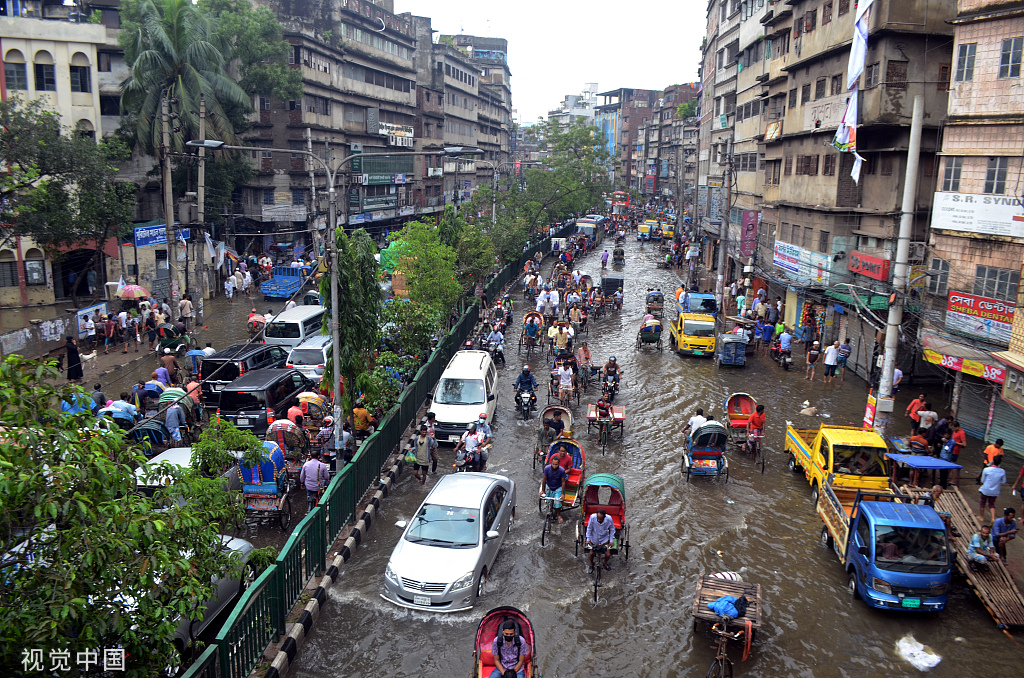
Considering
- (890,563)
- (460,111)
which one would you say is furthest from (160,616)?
(460,111)

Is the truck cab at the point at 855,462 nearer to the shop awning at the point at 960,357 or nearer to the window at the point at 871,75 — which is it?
the shop awning at the point at 960,357

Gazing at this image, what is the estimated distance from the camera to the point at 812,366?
26.7m

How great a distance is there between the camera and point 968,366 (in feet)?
63.9

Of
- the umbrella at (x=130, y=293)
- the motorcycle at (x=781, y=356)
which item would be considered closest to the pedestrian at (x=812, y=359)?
the motorcycle at (x=781, y=356)

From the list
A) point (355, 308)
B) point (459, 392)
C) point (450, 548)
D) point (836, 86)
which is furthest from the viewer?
point (836, 86)

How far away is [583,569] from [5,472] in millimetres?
10009

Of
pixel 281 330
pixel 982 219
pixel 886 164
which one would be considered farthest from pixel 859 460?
pixel 281 330

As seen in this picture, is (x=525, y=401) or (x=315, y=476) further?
(x=525, y=401)

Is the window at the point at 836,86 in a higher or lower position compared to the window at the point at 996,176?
higher

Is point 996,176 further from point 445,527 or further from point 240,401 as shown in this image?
point 240,401

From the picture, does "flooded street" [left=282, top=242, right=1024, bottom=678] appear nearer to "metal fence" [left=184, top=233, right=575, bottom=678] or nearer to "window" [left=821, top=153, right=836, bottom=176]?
"metal fence" [left=184, top=233, right=575, bottom=678]

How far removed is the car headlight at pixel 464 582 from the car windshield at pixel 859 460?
8.24 meters

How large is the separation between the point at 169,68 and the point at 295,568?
33.2 meters

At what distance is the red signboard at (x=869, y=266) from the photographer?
82.7 feet
